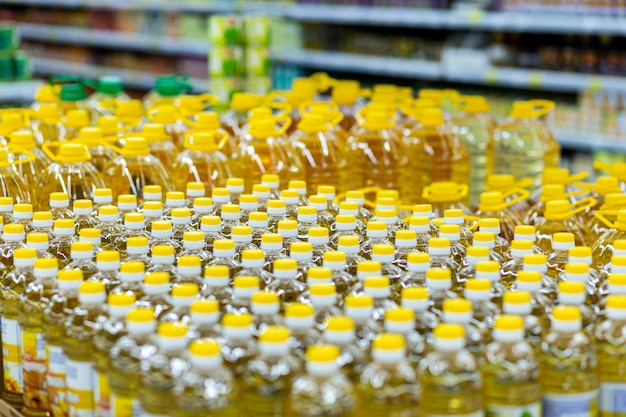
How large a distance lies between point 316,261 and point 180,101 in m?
1.60

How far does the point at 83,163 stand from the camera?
2.46 metres

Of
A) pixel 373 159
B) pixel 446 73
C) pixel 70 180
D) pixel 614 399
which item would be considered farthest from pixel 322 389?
pixel 446 73

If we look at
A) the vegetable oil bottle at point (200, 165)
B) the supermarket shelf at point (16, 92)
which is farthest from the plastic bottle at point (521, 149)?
the supermarket shelf at point (16, 92)

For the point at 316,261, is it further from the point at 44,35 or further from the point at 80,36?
the point at 44,35

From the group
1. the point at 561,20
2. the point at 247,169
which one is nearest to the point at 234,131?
the point at 247,169

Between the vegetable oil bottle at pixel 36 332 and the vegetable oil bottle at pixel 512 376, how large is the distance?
2.42 feet

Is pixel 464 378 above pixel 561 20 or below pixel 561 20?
below

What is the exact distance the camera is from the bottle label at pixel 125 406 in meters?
1.28

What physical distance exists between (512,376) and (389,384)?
170 mm

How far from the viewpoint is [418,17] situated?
5.13 meters

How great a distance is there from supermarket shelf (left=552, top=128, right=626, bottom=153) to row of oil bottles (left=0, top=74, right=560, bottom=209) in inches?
53.9

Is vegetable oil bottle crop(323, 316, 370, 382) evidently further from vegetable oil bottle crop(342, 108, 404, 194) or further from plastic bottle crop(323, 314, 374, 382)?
vegetable oil bottle crop(342, 108, 404, 194)

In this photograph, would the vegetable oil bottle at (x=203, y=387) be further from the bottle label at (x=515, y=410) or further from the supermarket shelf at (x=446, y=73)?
the supermarket shelf at (x=446, y=73)

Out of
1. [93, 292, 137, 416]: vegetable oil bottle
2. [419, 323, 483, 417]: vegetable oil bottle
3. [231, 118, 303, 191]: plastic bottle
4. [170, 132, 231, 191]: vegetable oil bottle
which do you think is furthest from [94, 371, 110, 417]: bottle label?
[231, 118, 303, 191]: plastic bottle
